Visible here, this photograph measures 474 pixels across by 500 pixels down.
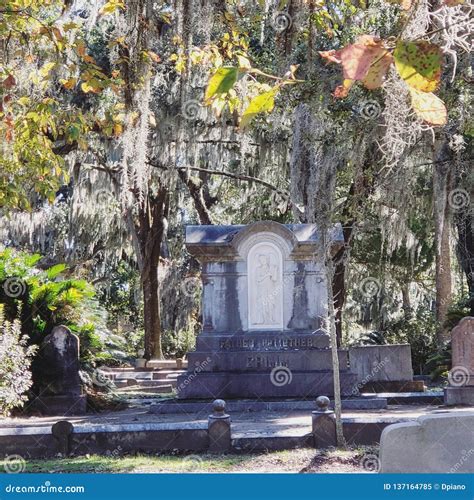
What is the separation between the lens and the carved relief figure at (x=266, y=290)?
12.0 m

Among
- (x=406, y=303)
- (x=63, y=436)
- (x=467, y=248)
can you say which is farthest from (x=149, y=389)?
(x=406, y=303)

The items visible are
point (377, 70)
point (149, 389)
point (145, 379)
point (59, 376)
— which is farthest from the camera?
point (145, 379)

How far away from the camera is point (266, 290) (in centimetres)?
1201

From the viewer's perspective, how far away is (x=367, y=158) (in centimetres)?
1412

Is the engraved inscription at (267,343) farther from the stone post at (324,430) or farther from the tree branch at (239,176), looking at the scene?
the tree branch at (239,176)

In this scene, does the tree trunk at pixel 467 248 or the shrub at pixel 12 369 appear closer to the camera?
the shrub at pixel 12 369

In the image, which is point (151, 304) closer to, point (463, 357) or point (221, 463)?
point (463, 357)

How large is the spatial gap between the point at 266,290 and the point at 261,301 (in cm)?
20

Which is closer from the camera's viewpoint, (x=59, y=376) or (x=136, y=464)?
(x=136, y=464)

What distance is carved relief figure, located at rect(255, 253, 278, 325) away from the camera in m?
12.0

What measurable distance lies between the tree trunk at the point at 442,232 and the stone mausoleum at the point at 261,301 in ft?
12.9

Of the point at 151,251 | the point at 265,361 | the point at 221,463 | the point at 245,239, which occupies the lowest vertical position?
the point at 221,463

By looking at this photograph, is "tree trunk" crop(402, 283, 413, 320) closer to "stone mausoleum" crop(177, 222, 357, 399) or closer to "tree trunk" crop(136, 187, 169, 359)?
"tree trunk" crop(136, 187, 169, 359)

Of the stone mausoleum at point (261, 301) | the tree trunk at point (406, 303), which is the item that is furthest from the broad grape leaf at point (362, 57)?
the tree trunk at point (406, 303)
